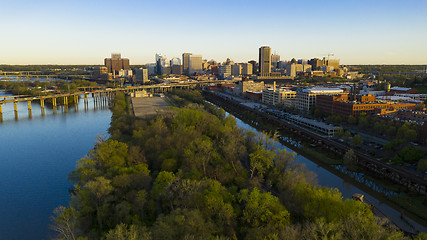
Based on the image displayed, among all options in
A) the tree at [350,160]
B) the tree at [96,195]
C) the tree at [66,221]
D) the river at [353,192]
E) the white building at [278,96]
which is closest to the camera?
the tree at [66,221]

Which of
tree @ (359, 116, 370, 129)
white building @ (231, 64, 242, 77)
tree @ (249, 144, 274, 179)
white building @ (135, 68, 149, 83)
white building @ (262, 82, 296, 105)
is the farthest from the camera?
Result: white building @ (231, 64, 242, 77)

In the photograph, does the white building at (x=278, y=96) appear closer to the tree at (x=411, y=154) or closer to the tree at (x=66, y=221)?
the tree at (x=411, y=154)

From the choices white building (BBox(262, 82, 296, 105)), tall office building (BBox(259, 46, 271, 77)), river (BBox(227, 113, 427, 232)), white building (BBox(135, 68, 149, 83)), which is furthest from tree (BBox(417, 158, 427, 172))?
tall office building (BBox(259, 46, 271, 77))

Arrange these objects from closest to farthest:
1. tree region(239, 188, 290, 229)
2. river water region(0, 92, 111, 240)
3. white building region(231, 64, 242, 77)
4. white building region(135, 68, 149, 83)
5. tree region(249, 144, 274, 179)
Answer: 1. tree region(239, 188, 290, 229)
2. river water region(0, 92, 111, 240)
3. tree region(249, 144, 274, 179)
4. white building region(135, 68, 149, 83)
5. white building region(231, 64, 242, 77)

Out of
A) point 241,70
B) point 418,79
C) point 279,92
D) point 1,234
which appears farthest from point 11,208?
point 241,70

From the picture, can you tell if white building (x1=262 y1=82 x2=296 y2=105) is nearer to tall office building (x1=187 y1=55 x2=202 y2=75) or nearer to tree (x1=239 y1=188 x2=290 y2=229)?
tree (x1=239 y1=188 x2=290 y2=229)

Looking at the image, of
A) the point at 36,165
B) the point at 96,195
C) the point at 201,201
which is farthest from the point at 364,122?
the point at 36,165

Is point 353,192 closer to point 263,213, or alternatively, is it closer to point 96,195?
point 263,213

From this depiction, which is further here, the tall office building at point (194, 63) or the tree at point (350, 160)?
the tall office building at point (194, 63)

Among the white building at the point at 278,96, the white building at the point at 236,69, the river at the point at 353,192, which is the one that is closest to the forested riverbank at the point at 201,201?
the river at the point at 353,192
